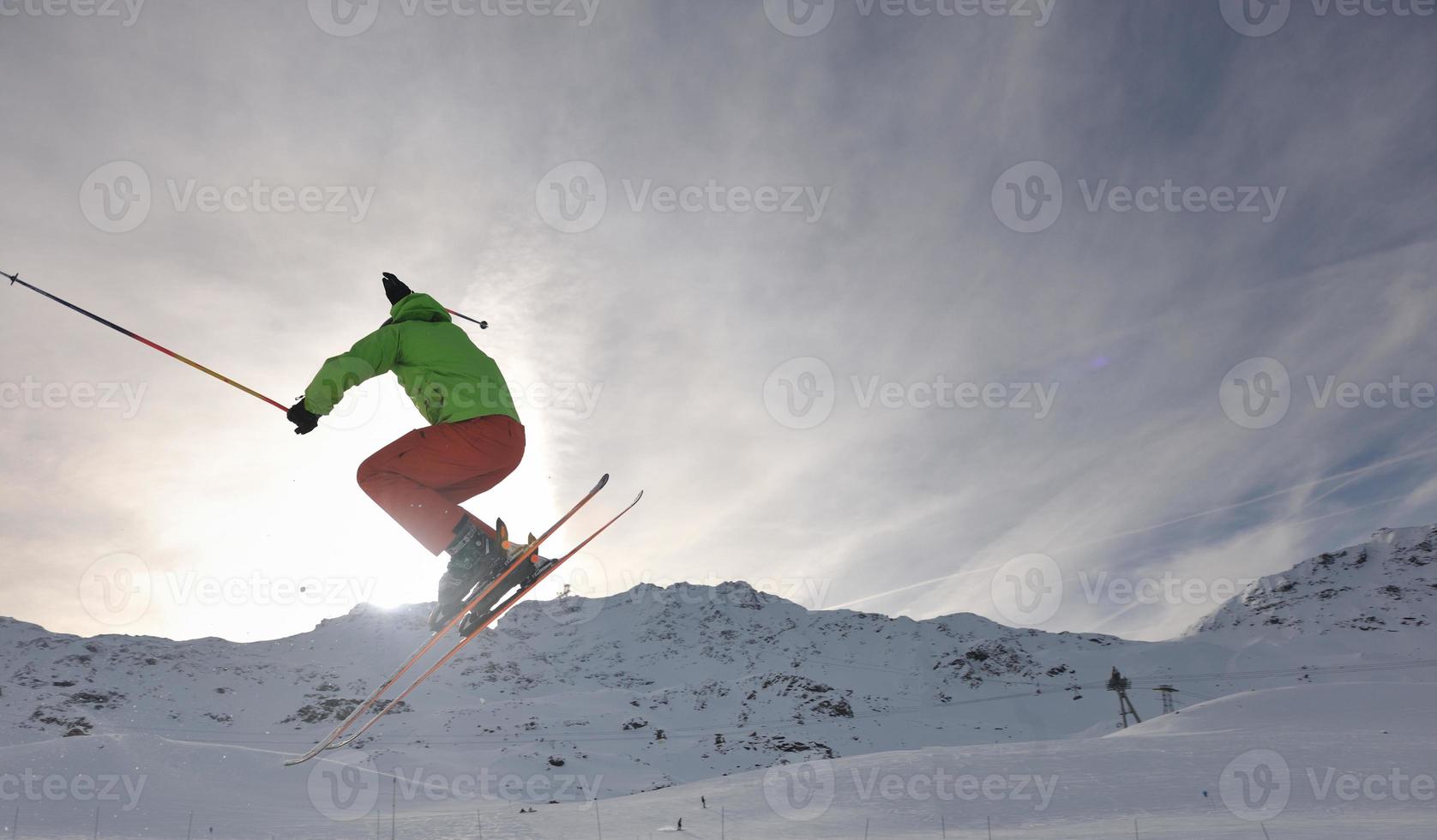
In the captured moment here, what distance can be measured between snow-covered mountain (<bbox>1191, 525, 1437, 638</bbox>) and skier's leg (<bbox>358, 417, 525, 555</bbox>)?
690 ft

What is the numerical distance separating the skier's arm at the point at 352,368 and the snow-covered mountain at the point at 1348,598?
210904mm

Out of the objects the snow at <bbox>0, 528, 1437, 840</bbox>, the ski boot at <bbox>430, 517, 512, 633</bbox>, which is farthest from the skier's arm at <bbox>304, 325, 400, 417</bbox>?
the snow at <bbox>0, 528, 1437, 840</bbox>

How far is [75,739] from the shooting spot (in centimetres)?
1568

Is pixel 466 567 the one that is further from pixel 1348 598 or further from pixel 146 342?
pixel 1348 598

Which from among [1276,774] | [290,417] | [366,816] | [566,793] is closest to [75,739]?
[366,816]

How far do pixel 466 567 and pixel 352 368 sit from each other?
66.6 inches

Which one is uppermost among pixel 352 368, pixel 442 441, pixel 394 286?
pixel 394 286

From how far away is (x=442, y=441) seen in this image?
5234 mm

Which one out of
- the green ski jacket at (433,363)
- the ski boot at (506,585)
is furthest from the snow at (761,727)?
the green ski jacket at (433,363)

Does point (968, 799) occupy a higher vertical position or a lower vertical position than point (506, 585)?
lower

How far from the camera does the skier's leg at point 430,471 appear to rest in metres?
5.22

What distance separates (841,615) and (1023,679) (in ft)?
215

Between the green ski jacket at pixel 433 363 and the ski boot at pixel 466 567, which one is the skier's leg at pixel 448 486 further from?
the green ski jacket at pixel 433 363

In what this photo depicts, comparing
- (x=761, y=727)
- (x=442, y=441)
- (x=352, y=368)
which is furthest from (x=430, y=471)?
(x=761, y=727)
